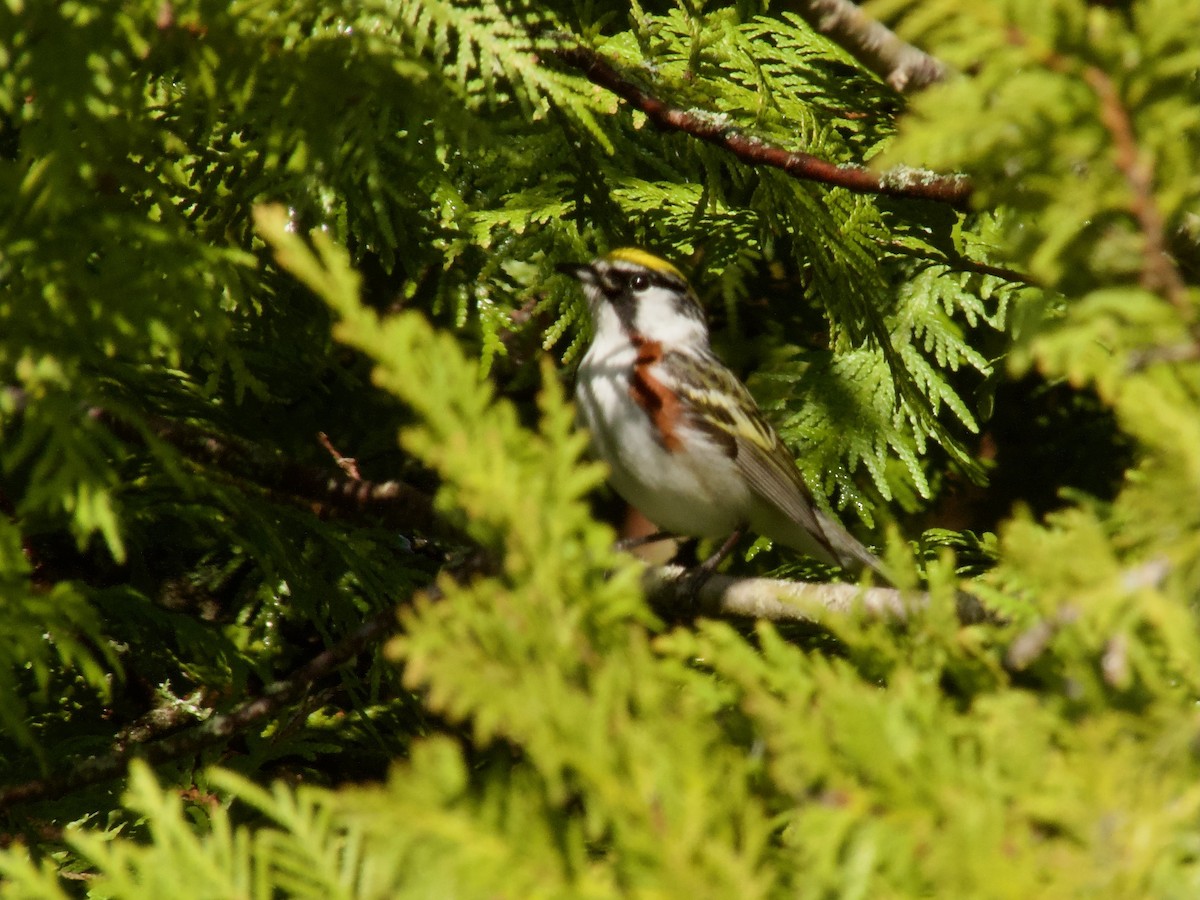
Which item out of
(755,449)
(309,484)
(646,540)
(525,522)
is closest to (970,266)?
(755,449)

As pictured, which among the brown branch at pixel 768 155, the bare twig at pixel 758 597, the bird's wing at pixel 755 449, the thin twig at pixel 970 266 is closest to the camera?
the bare twig at pixel 758 597

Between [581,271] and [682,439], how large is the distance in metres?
0.61

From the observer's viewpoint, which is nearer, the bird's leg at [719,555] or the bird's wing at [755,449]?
the bird's leg at [719,555]

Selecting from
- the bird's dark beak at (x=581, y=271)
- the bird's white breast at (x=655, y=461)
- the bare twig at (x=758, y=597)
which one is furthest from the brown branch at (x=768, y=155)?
the bird's white breast at (x=655, y=461)

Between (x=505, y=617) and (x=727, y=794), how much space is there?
0.30 m

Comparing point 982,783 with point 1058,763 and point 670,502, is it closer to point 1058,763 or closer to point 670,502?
point 1058,763

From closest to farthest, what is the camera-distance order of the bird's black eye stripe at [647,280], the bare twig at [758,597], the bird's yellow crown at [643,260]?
1. the bare twig at [758,597]
2. the bird's yellow crown at [643,260]
3. the bird's black eye stripe at [647,280]

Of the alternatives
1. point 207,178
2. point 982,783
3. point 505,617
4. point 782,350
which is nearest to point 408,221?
point 207,178

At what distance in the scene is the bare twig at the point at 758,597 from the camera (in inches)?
85.8

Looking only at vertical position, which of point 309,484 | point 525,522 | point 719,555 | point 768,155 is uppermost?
point 768,155

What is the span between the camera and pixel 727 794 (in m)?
1.30

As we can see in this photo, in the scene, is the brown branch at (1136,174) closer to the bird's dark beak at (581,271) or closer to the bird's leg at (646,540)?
the bird's dark beak at (581,271)

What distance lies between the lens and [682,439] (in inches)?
A: 139

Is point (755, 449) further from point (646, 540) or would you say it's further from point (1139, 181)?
point (1139, 181)
